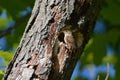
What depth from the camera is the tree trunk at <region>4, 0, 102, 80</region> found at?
64.6 inches

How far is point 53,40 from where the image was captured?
169 cm

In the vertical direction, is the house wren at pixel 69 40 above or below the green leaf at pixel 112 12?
below

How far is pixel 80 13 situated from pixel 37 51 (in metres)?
0.25

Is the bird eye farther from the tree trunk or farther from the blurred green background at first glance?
the blurred green background

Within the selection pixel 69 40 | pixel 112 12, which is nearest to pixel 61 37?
pixel 69 40

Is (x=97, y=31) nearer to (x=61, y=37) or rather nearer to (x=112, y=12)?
(x=112, y=12)

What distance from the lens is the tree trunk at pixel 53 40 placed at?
5.38ft

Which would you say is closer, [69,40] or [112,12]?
[69,40]

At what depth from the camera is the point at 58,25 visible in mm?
1699

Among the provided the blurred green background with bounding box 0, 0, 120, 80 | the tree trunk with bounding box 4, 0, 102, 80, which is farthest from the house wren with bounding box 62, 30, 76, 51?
the blurred green background with bounding box 0, 0, 120, 80

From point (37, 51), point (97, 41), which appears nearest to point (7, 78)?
point (37, 51)

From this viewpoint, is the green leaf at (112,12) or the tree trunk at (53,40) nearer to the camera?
the tree trunk at (53,40)

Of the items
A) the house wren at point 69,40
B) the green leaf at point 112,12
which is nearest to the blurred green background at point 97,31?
the green leaf at point 112,12

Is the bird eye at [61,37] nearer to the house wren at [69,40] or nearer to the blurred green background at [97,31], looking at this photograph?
the house wren at [69,40]
